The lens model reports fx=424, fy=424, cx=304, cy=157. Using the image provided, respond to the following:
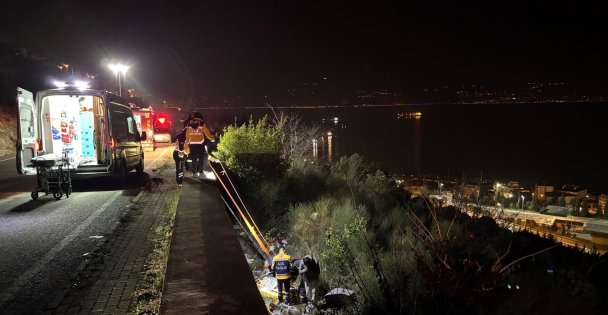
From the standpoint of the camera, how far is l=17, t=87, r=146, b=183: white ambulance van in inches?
420

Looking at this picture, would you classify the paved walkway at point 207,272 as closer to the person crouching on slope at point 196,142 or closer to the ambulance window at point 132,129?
the person crouching on slope at point 196,142

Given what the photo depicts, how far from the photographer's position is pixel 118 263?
5.45m

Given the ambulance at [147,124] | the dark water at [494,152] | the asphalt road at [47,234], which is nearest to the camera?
the asphalt road at [47,234]

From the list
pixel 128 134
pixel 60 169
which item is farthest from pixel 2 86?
pixel 60 169

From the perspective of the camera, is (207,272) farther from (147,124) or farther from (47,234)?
(147,124)

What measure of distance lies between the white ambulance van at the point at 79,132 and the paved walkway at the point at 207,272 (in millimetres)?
5580

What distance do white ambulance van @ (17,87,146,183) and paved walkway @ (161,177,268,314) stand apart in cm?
558

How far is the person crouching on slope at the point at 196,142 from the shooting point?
36.5ft

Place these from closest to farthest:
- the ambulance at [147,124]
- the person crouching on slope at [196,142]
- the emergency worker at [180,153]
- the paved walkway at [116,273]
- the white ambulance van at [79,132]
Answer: the paved walkway at [116,273] < the white ambulance van at [79,132] < the person crouching on slope at [196,142] < the emergency worker at [180,153] < the ambulance at [147,124]

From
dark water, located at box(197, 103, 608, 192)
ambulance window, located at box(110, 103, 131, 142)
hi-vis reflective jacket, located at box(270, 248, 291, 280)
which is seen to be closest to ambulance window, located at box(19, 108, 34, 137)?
ambulance window, located at box(110, 103, 131, 142)

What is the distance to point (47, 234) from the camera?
270 inches

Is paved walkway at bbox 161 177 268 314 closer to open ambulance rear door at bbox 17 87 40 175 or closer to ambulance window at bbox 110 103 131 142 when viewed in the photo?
ambulance window at bbox 110 103 131 142

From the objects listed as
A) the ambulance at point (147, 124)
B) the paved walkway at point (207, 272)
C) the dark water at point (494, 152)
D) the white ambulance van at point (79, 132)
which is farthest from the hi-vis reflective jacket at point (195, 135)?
the dark water at point (494, 152)

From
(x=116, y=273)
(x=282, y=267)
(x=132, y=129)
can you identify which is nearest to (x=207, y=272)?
(x=282, y=267)
